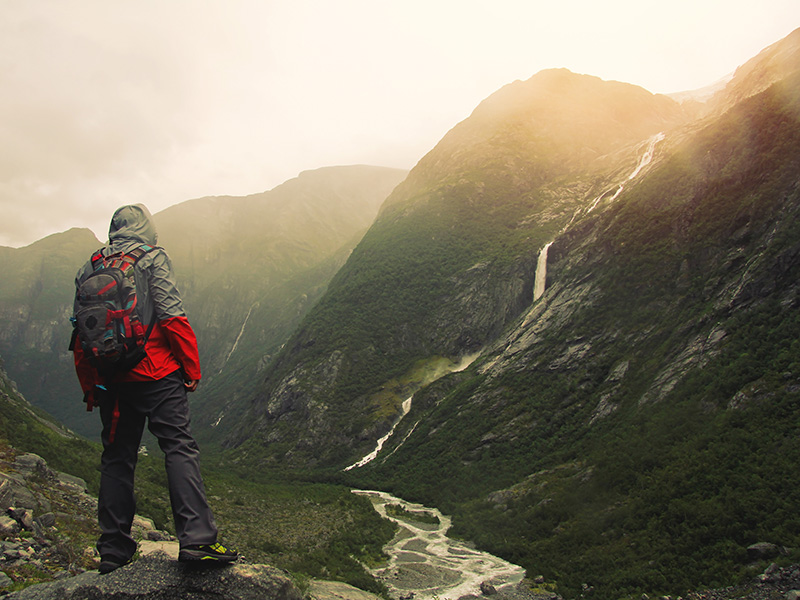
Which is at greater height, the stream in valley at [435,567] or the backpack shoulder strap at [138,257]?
the backpack shoulder strap at [138,257]

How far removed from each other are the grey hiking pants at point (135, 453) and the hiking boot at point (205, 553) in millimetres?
72

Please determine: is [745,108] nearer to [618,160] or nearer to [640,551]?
[618,160]

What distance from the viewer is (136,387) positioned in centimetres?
427

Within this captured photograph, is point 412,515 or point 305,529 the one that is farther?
point 412,515

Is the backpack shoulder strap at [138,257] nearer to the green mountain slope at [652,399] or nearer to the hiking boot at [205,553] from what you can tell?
the hiking boot at [205,553]

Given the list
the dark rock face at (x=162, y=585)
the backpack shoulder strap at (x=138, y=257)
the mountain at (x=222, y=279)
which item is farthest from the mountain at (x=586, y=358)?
the mountain at (x=222, y=279)

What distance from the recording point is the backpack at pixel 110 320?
13.5ft

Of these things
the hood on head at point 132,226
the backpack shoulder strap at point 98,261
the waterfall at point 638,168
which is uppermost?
the waterfall at point 638,168

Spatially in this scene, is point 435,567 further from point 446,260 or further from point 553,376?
point 446,260

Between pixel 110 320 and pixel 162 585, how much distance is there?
236 cm

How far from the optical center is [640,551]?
1579cm

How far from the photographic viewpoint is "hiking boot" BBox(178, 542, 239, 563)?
3.85 m

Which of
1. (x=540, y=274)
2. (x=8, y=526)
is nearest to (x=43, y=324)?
(x=540, y=274)

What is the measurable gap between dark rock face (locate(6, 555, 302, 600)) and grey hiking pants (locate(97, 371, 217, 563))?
27 centimetres
